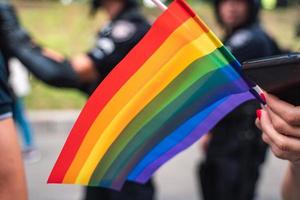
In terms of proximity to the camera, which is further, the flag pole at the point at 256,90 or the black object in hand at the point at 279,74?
the flag pole at the point at 256,90

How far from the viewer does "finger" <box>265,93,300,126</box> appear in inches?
39.2

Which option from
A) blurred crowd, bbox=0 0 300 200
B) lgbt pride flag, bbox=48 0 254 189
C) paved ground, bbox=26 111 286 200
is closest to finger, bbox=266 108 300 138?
lgbt pride flag, bbox=48 0 254 189

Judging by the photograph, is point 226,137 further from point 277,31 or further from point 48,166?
point 277,31

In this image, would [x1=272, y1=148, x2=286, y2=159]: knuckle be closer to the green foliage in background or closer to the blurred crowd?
the blurred crowd

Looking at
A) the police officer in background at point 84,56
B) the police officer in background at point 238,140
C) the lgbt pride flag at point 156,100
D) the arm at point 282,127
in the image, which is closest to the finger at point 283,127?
the arm at point 282,127

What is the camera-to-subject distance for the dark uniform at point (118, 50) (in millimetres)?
2367

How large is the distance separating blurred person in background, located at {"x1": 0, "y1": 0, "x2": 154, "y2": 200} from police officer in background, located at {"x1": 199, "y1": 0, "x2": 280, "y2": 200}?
0.40m

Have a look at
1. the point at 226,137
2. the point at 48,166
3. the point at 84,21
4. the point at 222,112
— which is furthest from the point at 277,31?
the point at 222,112

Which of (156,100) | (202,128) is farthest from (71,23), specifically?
(156,100)

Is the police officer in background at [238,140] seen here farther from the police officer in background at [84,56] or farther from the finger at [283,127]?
the finger at [283,127]

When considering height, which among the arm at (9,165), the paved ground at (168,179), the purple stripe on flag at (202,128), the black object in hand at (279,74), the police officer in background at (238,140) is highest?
the arm at (9,165)

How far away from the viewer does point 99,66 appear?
7.87ft

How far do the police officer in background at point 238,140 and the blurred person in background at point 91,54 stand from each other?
0.40m

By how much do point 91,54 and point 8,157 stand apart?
3.79ft
